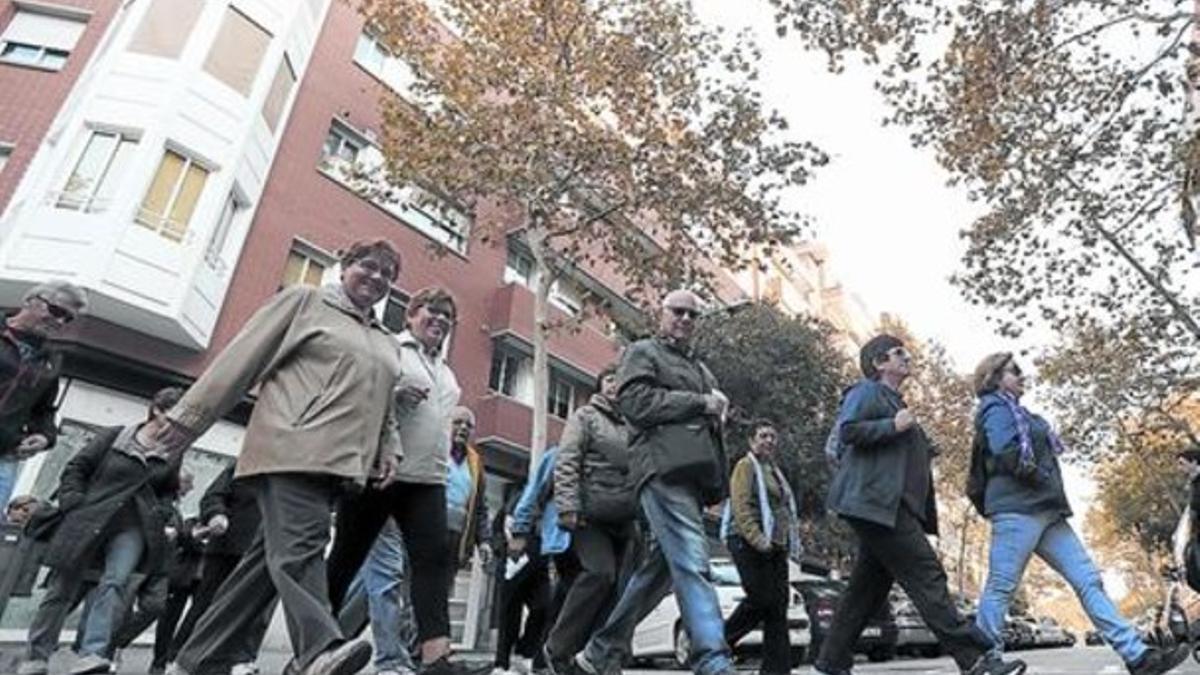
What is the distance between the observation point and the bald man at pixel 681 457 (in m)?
4.36

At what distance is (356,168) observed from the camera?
17.4m

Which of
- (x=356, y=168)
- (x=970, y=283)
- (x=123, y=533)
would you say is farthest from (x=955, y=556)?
(x=123, y=533)

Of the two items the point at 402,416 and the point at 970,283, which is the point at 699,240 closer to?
the point at 970,283

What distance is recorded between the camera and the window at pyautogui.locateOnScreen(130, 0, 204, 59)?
1522 cm

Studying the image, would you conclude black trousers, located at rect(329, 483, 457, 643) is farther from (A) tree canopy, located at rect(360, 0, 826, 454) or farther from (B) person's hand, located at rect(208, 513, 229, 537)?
(A) tree canopy, located at rect(360, 0, 826, 454)

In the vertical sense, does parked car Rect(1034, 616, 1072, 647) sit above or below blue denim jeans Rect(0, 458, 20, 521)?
above

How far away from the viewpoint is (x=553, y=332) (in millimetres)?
18844

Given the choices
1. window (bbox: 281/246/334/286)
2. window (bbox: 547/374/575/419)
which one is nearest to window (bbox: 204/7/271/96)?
window (bbox: 281/246/334/286)

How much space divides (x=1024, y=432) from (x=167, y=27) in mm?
15272

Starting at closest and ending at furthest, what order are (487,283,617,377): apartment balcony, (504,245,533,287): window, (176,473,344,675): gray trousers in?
(176,473,344,675): gray trousers < (487,283,617,377): apartment balcony < (504,245,533,287): window

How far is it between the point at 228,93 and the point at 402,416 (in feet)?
43.1

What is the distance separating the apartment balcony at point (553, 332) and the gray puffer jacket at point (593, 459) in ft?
41.2

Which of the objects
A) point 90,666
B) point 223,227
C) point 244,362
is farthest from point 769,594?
point 223,227

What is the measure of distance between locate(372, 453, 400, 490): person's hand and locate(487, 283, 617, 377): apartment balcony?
14323 mm
